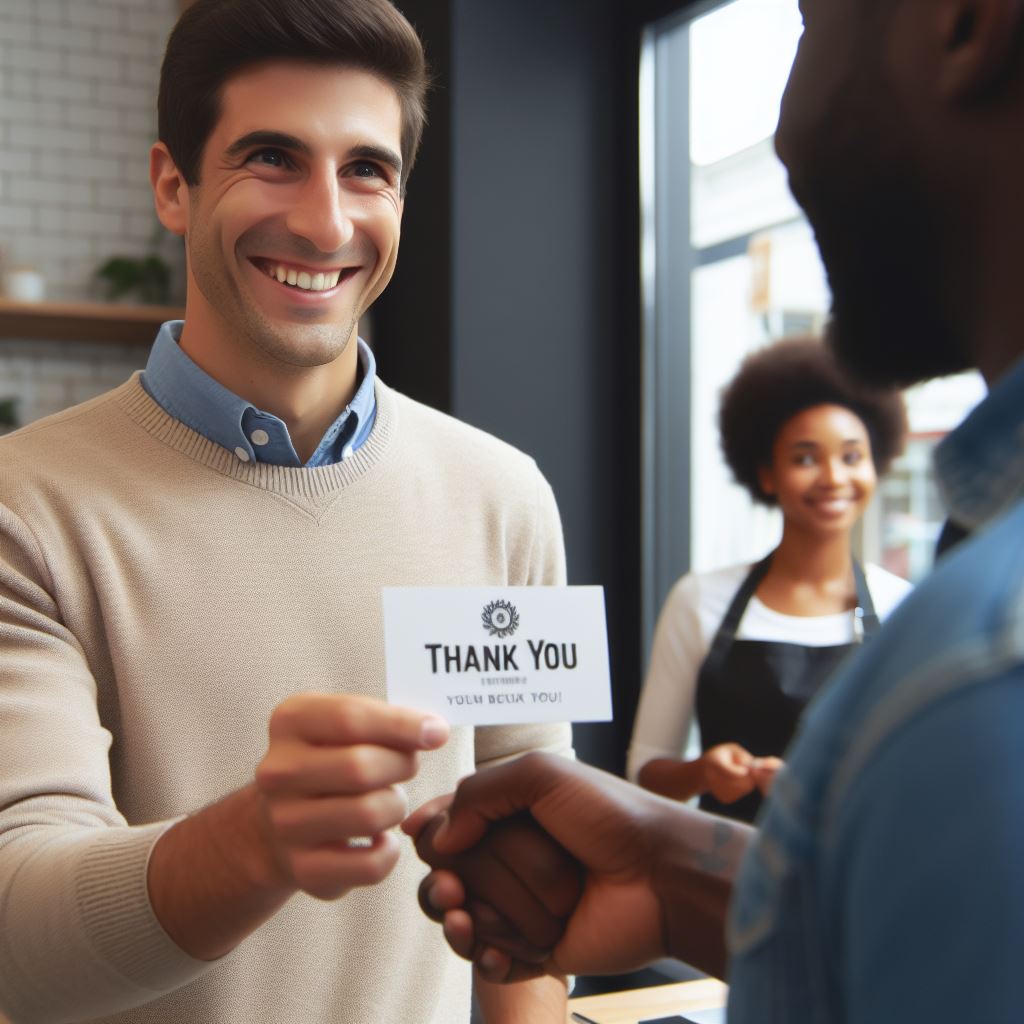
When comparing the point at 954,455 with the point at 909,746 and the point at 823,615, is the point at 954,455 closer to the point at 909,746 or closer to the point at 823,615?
the point at 909,746

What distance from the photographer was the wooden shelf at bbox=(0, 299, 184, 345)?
368cm

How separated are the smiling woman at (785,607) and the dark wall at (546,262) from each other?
22.5 inches

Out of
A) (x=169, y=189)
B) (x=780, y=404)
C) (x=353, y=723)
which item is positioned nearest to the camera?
(x=353, y=723)

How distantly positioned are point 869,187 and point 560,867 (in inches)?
26.5

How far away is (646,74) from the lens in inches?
122

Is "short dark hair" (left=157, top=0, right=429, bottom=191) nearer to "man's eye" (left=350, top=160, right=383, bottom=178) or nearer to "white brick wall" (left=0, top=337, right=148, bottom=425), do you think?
"man's eye" (left=350, top=160, right=383, bottom=178)

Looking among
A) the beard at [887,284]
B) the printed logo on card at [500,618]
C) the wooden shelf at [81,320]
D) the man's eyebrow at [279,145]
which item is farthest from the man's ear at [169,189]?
the wooden shelf at [81,320]

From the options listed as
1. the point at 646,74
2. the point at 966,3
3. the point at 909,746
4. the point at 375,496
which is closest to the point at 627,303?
the point at 646,74

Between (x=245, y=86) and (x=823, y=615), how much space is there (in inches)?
63.0

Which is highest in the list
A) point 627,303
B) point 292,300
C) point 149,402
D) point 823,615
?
point 627,303

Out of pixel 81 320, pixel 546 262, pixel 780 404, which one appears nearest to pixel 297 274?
pixel 780 404

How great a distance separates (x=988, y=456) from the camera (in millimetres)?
555

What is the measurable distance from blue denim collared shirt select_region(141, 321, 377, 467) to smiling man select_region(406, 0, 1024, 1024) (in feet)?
2.24

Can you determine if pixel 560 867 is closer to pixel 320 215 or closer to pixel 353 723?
pixel 353 723
